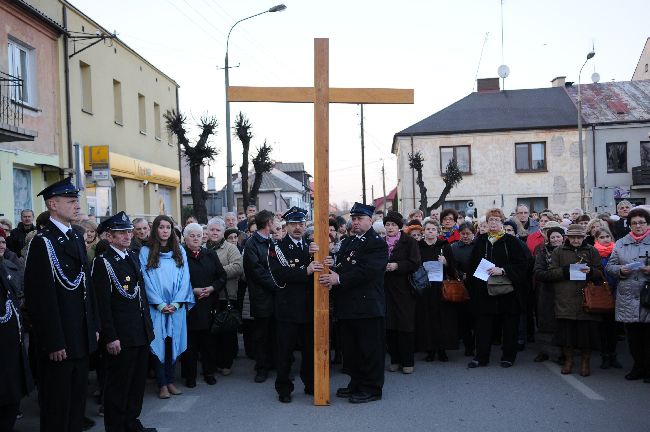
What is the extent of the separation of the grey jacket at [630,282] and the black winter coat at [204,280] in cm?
458

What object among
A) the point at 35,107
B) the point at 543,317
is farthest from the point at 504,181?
the point at 543,317

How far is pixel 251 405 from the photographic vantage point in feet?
22.6

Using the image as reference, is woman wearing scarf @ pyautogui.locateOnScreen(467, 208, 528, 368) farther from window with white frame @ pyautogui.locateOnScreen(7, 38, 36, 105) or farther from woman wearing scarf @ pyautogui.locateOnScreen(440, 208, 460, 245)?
window with white frame @ pyautogui.locateOnScreen(7, 38, 36, 105)

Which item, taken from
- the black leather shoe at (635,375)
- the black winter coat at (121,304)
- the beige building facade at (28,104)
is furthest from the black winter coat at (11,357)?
the beige building facade at (28,104)

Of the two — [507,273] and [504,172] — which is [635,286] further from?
[504,172]

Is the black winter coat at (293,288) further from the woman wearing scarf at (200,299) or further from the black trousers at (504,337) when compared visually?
the black trousers at (504,337)

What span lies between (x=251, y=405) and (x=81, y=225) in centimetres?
322

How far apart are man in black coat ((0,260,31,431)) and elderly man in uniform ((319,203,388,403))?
2983 millimetres

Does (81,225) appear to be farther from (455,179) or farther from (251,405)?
(455,179)

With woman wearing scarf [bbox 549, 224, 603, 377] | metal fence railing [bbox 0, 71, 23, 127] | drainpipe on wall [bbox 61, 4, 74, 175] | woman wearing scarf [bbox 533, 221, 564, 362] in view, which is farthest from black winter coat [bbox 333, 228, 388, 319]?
drainpipe on wall [bbox 61, 4, 74, 175]

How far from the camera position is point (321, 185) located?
6691 mm

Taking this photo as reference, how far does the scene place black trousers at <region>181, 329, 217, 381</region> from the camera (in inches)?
304

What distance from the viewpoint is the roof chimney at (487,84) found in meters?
43.6

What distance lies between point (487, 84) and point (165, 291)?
39.7 meters
